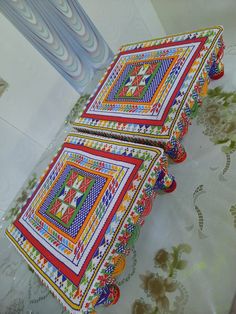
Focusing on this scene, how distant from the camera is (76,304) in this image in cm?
89

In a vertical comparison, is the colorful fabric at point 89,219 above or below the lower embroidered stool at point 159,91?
below

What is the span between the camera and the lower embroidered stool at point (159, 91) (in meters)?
1.09

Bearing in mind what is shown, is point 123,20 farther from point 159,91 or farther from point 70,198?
point 70,198

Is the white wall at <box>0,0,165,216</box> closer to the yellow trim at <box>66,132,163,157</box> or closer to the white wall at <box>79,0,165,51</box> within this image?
the white wall at <box>79,0,165,51</box>

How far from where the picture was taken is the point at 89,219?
1.02 m

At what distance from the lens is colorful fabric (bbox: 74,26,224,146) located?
1.09m

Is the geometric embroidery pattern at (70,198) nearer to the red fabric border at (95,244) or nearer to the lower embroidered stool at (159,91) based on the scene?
the red fabric border at (95,244)

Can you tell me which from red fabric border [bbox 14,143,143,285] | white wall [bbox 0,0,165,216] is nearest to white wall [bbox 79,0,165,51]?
white wall [bbox 0,0,165,216]

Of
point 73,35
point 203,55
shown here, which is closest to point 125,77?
point 203,55

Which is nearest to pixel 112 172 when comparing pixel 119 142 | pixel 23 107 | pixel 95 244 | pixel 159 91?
pixel 119 142

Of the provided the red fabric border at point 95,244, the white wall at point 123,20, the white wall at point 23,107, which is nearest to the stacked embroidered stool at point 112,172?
the red fabric border at point 95,244

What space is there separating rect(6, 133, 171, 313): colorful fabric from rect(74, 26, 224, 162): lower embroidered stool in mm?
77

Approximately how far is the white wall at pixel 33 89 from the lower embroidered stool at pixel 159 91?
1.22 ft

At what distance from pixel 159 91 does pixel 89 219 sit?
56cm
